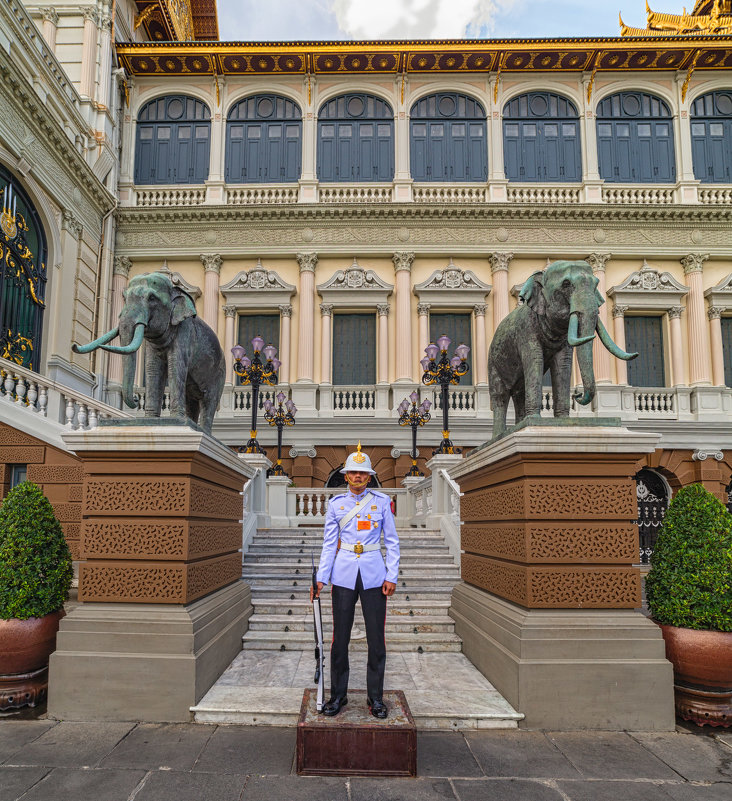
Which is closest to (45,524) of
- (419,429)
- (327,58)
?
(419,429)

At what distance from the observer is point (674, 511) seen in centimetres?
625

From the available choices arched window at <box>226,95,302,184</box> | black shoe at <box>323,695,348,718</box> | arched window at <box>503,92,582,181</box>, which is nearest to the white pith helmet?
black shoe at <box>323,695,348,718</box>

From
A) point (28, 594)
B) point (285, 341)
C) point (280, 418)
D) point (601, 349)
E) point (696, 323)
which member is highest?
point (696, 323)

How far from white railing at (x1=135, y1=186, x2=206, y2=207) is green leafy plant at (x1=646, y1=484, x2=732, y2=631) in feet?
63.8

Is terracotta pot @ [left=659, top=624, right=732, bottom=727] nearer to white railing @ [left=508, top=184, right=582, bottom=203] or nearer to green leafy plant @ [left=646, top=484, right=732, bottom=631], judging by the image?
green leafy plant @ [left=646, top=484, right=732, bottom=631]

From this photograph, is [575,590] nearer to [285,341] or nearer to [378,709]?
[378,709]

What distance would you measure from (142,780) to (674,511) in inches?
203

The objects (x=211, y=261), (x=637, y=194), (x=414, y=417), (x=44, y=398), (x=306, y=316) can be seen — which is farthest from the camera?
(x=637, y=194)

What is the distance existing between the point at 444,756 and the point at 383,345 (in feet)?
55.9

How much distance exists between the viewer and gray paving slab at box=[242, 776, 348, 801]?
Answer: 4.11 meters

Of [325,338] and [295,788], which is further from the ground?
[325,338]

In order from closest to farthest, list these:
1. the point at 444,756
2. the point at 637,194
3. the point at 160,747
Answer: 1. the point at 444,756
2. the point at 160,747
3. the point at 637,194

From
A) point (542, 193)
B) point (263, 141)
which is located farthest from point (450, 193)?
point (263, 141)

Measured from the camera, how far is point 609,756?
15.8ft
